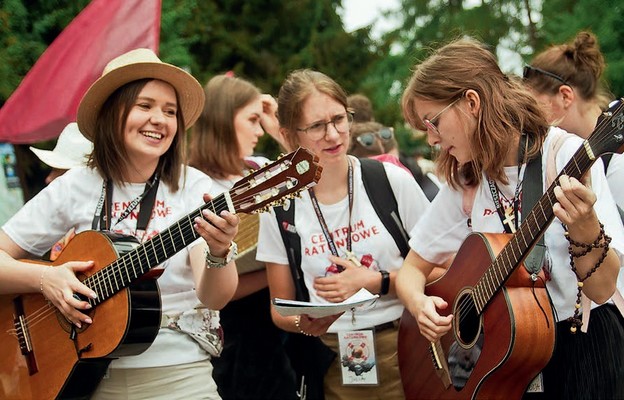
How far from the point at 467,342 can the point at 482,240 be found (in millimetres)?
444

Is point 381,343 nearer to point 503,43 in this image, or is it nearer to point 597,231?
point 597,231

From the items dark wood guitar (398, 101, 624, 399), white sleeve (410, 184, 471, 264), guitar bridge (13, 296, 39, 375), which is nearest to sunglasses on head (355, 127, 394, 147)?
white sleeve (410, 184, 471, 264)

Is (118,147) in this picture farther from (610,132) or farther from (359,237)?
(610,132)

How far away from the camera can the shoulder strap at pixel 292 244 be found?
411cm

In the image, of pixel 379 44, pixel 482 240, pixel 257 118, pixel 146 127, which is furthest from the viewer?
pixel 379 44

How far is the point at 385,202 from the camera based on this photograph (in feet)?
13.4

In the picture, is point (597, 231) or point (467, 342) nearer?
point (597, 231)

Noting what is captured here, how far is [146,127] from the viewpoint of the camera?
3809mm

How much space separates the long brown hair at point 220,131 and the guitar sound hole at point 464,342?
208 cm

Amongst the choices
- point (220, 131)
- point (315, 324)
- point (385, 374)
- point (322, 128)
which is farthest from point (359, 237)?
point (220, 131)

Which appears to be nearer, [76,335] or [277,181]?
[277,181]

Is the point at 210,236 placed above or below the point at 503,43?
below

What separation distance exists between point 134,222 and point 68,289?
0.40 m

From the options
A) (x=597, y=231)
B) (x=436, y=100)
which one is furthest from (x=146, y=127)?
(x=597, y=231)
